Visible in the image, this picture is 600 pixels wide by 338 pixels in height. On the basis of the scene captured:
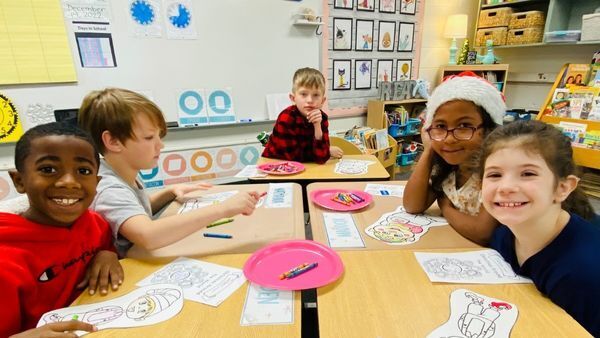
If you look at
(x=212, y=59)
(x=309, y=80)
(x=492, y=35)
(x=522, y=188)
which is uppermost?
(x=492, y=35)

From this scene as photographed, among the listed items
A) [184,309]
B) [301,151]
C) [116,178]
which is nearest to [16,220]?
[116,178]

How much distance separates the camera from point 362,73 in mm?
3576

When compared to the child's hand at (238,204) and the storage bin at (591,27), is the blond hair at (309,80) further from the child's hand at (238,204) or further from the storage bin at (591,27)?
the storage bin at (591,27)

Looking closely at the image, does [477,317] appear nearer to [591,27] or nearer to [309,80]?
[309,80]

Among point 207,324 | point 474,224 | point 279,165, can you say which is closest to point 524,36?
point 279,165

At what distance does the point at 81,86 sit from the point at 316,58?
2.04 m

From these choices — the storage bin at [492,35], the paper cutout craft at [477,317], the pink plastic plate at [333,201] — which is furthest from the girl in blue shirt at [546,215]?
the storage bin at [492,35]

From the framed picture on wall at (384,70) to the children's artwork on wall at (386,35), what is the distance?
14cm

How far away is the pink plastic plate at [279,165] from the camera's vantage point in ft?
5.60

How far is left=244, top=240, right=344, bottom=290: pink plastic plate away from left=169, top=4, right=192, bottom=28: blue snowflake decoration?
2.28 m

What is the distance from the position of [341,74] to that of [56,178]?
3062 millimetres

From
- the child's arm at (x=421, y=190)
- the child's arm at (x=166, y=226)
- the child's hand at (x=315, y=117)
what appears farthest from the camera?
the child's hand at (x=315, y=117)

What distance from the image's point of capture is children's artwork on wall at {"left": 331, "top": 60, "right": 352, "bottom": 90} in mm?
3385

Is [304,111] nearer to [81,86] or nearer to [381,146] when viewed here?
[381,146]
